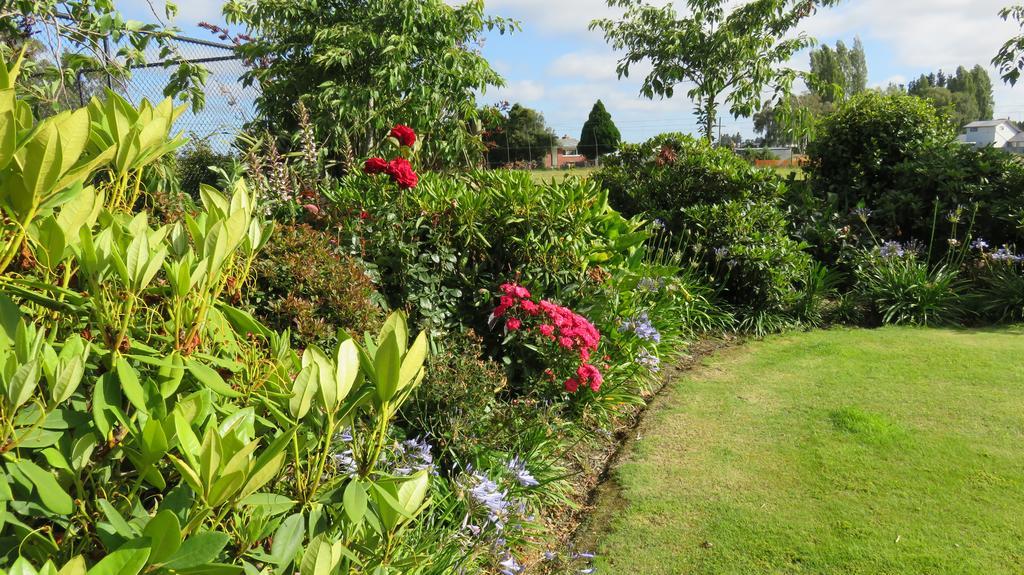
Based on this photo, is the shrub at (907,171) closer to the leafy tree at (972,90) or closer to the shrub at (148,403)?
the shrub at (148,403)

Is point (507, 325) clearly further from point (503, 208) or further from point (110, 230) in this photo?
point (110, 230)

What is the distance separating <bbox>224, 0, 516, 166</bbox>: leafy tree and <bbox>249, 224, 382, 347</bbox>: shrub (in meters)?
3.46

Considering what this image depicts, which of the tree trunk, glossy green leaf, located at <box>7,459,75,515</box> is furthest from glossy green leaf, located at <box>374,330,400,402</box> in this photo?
the tree trunk

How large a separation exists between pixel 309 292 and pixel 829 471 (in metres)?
2.69

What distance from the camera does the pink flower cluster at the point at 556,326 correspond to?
3857mm

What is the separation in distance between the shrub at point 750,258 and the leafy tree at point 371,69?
2454 millimetres

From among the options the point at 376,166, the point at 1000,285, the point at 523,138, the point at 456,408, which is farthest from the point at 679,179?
the point at 523,138

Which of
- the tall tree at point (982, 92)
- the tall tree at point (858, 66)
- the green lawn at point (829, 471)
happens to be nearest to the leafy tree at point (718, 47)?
the green lawn at point (829, 471)

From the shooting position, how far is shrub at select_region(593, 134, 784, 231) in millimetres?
7102

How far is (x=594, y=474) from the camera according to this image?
3.83 m

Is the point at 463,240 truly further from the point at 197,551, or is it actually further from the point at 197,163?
the point at 197,163

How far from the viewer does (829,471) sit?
3695mm

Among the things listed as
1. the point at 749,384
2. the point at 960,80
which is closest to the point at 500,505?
the point at 749,384

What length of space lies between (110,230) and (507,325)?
2556mm
